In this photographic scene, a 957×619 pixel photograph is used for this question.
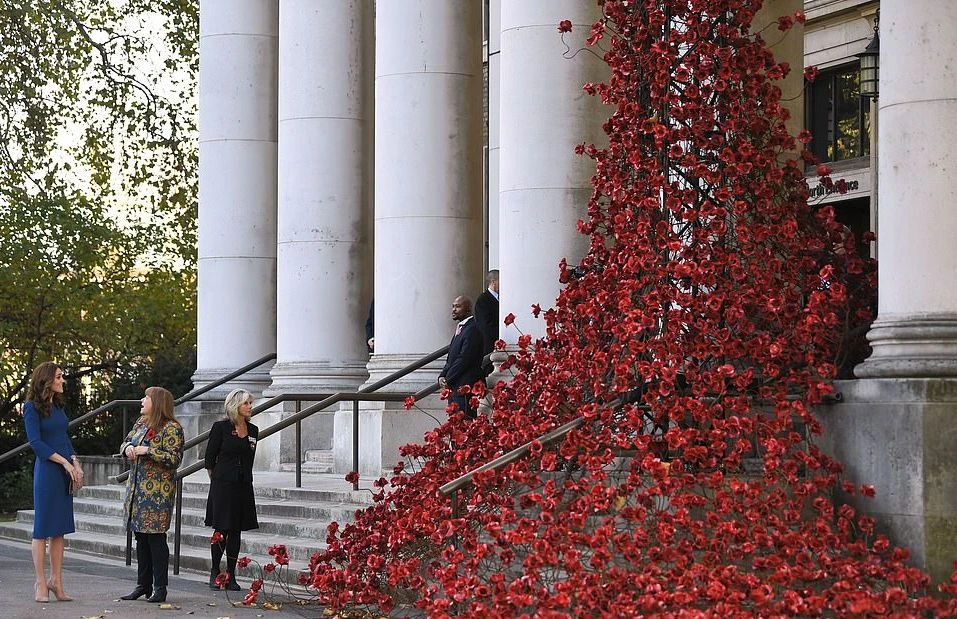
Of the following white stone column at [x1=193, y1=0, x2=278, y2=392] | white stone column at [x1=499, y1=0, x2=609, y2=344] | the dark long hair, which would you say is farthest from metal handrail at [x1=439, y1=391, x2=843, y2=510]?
white stone column at [x1=193, y1=0, x2=278, y2=392]

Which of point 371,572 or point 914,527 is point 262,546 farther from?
point 914,527

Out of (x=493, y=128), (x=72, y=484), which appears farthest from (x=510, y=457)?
(x=493, y=128)

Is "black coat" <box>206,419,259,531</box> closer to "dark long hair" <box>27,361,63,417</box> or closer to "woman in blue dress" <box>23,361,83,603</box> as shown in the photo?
"woman in blue dress" <box>23,361,83,603</box>

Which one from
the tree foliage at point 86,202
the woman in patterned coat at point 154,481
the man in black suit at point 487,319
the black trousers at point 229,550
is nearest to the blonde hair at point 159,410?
the woman in patterned coat at point 154,481

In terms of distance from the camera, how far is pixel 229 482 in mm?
12898

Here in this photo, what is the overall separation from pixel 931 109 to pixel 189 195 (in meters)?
25.0

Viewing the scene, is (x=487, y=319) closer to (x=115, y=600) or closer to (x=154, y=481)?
(x=154, y=481)

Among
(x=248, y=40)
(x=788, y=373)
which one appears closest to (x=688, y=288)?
(x=788, y=373)

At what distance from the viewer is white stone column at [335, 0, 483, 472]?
17.4 m

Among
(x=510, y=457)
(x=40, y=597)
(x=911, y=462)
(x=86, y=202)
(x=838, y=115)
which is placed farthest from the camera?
(x=86, y=202)

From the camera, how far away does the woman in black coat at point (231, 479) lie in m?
12.9

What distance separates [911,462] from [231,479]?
575cm

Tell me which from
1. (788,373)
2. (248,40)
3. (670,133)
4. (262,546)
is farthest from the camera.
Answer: (248,40)

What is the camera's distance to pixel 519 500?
1079cm
